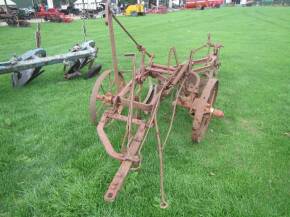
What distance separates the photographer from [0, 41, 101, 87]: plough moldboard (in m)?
5.59

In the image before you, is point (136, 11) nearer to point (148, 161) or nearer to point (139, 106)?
point (139, 106)

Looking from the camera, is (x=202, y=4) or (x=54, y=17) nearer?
(x=54, y=17)

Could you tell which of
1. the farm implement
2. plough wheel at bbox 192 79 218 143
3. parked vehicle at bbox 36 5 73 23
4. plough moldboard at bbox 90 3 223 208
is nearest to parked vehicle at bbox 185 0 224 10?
parked vehicle at bbox 36 5 73 23

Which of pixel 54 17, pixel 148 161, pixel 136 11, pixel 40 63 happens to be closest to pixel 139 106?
pixel 148 161

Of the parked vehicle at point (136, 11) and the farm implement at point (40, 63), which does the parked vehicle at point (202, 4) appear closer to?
the parked vehicle at point (136, 11)

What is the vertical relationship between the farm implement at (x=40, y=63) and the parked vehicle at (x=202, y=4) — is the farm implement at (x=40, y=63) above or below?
above

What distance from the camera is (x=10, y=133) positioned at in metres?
4.46

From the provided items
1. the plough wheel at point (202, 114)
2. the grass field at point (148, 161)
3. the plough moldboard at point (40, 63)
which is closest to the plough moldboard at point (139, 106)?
the plough wheel at point (202, 114)

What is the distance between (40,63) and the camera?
5898mm

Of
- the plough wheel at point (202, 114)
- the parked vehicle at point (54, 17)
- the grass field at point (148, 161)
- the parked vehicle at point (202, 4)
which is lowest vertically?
the parked vehicle at point (202, 4)

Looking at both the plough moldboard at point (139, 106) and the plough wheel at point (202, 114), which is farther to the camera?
the plough wheel at point (202, 114)

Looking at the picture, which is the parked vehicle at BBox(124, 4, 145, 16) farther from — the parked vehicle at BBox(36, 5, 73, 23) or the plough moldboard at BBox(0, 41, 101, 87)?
the plough moldboard at BBox(0, 41, 101, 87)

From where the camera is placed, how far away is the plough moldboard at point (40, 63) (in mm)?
5586

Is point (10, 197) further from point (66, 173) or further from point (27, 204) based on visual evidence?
point (66, 173)
